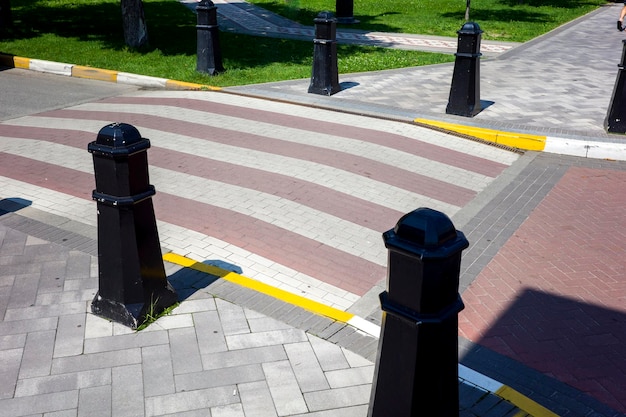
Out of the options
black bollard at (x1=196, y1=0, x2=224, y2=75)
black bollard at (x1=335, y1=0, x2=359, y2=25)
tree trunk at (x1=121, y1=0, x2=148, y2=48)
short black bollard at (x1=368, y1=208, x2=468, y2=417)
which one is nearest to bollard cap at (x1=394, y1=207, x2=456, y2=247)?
short black bollard at (x1=368, y1=208, x2=468, y2=417)

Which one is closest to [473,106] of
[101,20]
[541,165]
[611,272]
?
[541,165]

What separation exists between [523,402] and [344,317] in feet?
4.53

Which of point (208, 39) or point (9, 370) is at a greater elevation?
point (208, 39)

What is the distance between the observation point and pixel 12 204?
22.7ft

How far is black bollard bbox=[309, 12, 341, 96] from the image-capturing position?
11.1m

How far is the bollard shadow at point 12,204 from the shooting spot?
6.77 m

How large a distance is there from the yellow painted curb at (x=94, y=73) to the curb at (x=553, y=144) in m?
7.02

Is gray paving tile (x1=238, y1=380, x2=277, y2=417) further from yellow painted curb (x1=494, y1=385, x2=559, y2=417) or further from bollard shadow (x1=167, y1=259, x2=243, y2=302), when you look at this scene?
yellow painted curb (x1=494, y1=385, x2=559, y2=417)

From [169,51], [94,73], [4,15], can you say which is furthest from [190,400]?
[4,15]

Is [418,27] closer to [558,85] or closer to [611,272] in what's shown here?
[558,85]

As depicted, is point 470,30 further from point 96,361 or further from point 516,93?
point 96,361

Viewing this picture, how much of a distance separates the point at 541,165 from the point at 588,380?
4.64 m

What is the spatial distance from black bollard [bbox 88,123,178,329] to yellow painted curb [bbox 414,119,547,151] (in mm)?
5827

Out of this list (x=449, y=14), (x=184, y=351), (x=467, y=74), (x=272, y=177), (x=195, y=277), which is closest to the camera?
(x=184, y=351)
